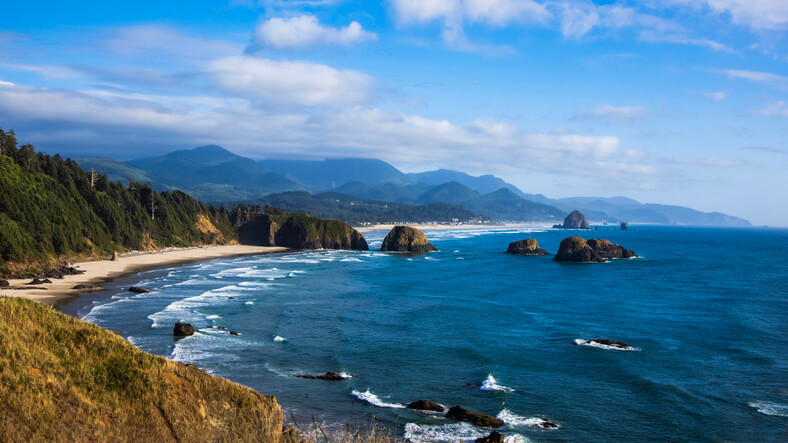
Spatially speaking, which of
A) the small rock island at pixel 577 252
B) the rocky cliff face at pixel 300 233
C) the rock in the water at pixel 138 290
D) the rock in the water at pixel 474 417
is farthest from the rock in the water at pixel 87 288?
the small rock island at pixel 577 252

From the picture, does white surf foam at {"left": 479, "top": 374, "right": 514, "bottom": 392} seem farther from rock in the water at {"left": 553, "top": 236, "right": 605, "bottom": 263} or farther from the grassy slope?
rock in the water at {"left": 553, "top": 236, "right": 605, "bottom": 263}

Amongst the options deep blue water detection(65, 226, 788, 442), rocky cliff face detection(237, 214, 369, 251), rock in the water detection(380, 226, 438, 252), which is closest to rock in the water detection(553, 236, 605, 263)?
deep blue water detection(65, 226, 788, 442)

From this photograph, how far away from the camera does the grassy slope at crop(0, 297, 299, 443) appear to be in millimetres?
12109

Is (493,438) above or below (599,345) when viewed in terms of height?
below

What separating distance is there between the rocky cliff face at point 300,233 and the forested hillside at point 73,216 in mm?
7665

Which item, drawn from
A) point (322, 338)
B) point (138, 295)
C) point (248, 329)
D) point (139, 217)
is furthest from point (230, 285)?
point (139, 217)

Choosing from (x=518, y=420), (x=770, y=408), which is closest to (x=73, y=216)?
(x=518, y=420)

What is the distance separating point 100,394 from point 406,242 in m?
115

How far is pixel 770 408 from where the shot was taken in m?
25.1

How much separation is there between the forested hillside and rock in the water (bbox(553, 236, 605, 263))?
83.6 metres

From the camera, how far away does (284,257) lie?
362 ft

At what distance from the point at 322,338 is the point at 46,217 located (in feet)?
190

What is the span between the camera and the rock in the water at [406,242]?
12825cm

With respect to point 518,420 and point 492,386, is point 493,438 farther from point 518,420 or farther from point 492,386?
point 492,386
